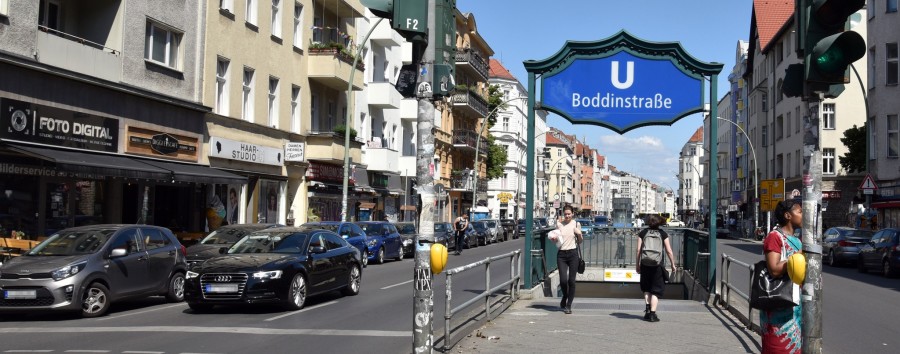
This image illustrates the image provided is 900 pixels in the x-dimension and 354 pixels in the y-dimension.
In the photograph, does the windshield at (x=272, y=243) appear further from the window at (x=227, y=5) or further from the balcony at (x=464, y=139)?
the balcony at (x=464, y=139)

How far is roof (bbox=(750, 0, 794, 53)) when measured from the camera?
73.6 m

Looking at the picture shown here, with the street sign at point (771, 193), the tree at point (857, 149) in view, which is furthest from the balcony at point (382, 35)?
the street sign at point (771, 193)

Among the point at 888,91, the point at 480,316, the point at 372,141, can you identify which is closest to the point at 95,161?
the point at 480,316

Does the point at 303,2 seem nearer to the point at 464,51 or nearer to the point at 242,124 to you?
the point at 242,124

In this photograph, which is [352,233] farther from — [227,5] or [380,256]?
[227,5]

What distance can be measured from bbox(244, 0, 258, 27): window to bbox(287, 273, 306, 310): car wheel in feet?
57.2

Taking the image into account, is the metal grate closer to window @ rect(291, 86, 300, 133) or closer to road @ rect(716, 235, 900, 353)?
road @ rect(716, 235, 900, 353)

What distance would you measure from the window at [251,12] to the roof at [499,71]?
6817 centimetres

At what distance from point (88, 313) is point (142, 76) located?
11.6 m

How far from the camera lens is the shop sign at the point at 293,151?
32.7 m

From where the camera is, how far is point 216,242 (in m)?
19.4

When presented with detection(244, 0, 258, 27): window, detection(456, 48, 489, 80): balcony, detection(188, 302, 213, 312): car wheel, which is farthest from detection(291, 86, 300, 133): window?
detection(456, 48, 489, 80): balcony

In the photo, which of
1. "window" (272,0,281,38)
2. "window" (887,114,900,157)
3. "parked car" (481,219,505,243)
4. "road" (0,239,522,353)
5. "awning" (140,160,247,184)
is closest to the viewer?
"road" (0,239,522,353)

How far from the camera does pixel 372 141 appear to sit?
43.7 meters
